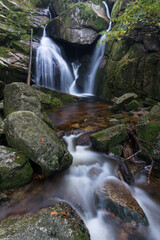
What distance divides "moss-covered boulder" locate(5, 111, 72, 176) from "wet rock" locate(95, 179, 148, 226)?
1.11m

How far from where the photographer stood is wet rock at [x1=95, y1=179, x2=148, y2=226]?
200 centimetres

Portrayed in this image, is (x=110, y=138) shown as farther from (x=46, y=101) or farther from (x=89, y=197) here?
(x=46, y=101)

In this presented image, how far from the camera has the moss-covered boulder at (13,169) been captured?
2309mm

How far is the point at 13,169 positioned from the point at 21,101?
241cm

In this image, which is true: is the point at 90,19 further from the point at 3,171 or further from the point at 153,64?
the point at 3,171

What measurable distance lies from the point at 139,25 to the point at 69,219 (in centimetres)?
1276

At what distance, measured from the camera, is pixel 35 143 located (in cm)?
264

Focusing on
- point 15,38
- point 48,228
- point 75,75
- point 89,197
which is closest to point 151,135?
point 89,197

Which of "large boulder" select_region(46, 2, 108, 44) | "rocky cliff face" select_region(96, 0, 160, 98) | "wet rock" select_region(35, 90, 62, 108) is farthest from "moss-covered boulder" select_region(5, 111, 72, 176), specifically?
Result: "large boulder" select_region(46, 2, 108, 44)

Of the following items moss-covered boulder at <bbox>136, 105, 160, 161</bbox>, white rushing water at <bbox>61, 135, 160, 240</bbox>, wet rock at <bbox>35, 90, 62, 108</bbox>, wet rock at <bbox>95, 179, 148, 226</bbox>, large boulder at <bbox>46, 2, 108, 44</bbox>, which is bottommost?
wet rock at <bbox>35, 90, 62, 108</bbox>

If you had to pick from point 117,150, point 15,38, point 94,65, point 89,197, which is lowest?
point 89,197

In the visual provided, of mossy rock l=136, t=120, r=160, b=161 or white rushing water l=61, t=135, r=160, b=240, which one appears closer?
white rushing water l=61, t=135, r=160, b=240

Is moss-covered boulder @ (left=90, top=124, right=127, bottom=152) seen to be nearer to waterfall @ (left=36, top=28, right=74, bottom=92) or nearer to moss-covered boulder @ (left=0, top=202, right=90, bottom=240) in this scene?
moss-covered boulder @ (left=0, top=202, right=90, bottom=240)

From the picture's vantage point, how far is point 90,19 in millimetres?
17234
